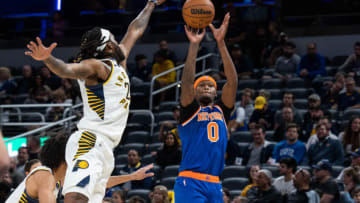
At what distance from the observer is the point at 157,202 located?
8766 millimetres

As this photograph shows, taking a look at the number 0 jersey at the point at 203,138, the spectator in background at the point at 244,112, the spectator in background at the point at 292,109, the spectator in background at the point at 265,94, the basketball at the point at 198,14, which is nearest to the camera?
the number 0 jersey at the point at 203,138

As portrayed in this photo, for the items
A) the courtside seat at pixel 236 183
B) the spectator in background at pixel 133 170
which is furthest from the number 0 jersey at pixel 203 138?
the spectator in background at pixel 133 170

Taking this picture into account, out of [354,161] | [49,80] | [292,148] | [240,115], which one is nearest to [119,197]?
[292,148]

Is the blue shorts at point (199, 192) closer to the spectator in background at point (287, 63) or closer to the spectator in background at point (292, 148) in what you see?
the spectator in background at point (292, 148)

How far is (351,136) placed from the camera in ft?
33.3

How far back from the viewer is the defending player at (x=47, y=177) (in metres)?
4.62

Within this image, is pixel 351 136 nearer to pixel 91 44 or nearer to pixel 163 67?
pixel 163 67

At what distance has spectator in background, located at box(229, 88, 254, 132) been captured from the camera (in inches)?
469

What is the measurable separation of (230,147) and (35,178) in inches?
259

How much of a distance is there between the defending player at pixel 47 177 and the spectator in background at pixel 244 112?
7.13m

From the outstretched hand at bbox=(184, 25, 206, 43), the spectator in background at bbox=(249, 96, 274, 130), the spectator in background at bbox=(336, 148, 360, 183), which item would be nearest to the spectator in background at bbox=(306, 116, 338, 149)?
the spectator in background at bbox=(336, 148, 360, 183)

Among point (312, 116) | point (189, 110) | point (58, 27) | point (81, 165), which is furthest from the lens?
point (58, 27)

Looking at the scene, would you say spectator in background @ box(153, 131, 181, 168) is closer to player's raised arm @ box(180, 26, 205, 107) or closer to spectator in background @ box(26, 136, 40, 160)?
spectator in background @ box(26, 136, 40, 160)

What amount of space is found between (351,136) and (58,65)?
22.6ft
